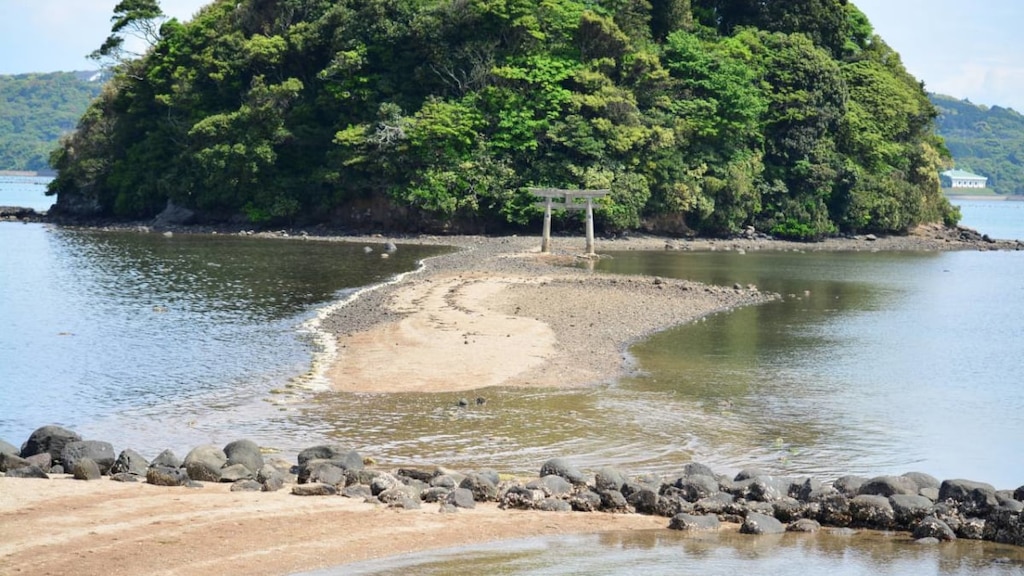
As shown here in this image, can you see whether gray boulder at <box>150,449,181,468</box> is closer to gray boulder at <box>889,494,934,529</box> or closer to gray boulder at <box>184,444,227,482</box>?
gray boulder at <box>184,444,227,482</box>

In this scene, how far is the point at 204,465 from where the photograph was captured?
16.3 meters

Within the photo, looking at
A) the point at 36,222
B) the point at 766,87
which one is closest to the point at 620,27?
the point at 766,87

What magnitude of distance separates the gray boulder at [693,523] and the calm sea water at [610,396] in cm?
59

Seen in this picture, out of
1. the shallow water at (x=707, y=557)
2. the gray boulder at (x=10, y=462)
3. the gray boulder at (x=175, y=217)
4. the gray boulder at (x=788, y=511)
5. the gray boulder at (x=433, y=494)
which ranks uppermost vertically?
the gray boulder at (x=175, y=217)

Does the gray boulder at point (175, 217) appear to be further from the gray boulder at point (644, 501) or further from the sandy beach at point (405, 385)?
the gray boulder at point (644, 501)

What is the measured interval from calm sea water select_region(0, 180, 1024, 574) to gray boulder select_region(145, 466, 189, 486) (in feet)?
10.4

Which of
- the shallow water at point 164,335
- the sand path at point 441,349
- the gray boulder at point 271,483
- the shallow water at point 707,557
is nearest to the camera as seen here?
the shallow water at point 707,557

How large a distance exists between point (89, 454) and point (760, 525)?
9657 mm

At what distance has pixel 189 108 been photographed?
74.9 m

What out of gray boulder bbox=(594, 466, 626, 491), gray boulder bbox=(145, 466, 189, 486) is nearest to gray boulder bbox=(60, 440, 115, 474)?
gray boulder bbox=(145, 466, 189, 486)

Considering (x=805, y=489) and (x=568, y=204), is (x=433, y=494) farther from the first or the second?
(x=568, y=204)

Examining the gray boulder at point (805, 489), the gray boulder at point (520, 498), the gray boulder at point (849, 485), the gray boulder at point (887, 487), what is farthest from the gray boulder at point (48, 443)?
the gray boulder at point (887, 487)

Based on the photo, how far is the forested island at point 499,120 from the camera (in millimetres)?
67312

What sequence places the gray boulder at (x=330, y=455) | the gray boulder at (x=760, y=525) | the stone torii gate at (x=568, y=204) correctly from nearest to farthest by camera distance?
the gray boulder at (x=760, y=525)
the gray boulder at (x=330, y=455)
the stone torii gate at (x=568, y=204)
